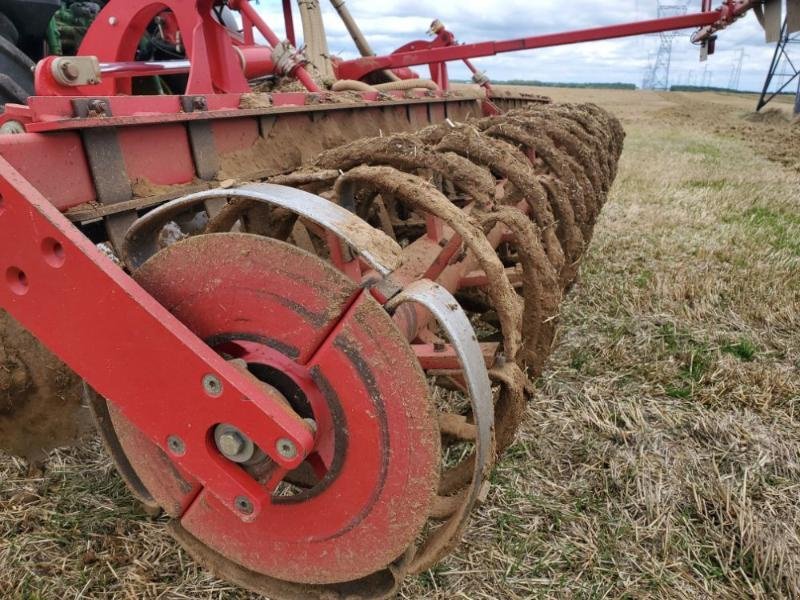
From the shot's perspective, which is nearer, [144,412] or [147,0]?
[144,412]

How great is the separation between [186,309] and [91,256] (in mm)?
217

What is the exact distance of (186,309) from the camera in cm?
129

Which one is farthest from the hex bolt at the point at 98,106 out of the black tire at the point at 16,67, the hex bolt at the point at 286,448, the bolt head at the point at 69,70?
the black tire at the point at 16,67

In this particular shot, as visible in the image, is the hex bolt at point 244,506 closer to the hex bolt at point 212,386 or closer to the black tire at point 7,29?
the hex bolt at point 212,386

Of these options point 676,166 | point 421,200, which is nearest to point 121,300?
point 421,200

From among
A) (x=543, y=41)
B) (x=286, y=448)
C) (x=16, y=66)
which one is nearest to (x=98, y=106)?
(x=286, y=448)

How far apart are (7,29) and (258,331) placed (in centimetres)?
270

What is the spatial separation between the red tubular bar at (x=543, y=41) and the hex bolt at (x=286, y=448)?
3.90 meters

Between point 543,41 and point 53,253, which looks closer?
point 53,253

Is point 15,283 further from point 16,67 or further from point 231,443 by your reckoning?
point 16,67

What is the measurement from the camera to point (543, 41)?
4508 millimetres

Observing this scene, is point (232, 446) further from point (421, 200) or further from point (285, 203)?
point (421, 200)

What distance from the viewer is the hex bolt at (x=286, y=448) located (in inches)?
45.4

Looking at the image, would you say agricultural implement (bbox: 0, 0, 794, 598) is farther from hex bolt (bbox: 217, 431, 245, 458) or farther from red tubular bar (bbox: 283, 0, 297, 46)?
red tubular bar (bbox: 283, 0, 297, 46)
